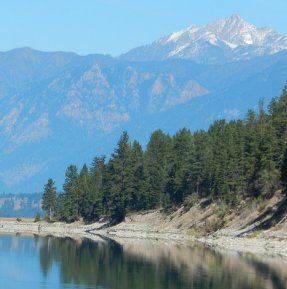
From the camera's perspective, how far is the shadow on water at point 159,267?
8381 centimetres

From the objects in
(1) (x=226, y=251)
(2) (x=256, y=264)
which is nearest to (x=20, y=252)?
(1) (x=226, y=251)

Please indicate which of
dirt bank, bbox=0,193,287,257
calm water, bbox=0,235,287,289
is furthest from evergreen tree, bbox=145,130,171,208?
calm water, bbox=0,235,287,289

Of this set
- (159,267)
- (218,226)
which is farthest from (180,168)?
(159,267)

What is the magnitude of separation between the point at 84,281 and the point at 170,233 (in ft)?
206

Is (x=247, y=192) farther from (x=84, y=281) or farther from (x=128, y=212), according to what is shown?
(x=84, y=281)

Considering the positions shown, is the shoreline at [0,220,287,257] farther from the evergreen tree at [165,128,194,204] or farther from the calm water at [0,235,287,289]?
the evergreen tree at [165,128,194,204]

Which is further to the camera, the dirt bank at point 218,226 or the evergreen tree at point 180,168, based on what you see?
the evergreen tree at point 180,168

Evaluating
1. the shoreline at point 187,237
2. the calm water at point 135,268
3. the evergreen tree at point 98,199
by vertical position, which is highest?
the evergreen tree at point 98,199

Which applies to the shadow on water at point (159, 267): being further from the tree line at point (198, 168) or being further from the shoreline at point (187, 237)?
the tree line at point (198, 168)

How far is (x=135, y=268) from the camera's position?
97.4m

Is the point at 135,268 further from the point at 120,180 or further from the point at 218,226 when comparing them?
the point at 120,180

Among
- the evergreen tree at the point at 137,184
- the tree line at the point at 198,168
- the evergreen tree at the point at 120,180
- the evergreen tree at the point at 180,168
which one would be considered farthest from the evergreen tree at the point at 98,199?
the evergreen tree at the point at 180,168

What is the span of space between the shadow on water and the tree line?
1745 cm

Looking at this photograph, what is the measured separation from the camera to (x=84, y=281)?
283 ft
